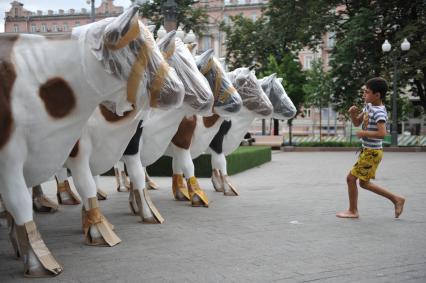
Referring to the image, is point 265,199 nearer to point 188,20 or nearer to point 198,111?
point 198,111

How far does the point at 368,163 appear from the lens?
7477mm

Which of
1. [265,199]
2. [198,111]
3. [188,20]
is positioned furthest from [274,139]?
[198,111]

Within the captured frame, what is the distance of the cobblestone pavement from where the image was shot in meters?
4.91

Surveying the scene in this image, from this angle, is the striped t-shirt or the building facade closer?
the striped t-shirt

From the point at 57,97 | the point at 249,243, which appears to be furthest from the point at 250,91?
the point at 57,97

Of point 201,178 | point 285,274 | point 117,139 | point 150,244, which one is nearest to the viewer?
point 285,274

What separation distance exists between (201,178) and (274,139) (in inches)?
665

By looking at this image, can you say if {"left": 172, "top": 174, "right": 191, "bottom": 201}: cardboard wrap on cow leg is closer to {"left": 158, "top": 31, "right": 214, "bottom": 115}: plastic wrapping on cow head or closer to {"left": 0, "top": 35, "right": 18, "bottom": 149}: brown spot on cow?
{"left": 158, "top": 31, "right": 214, "bottom": 115}: plastic wrapping on cow head

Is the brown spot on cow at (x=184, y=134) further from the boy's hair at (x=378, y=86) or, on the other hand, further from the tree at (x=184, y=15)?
the tree at (x=184, y=15)

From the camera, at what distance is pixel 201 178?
14.5 meters

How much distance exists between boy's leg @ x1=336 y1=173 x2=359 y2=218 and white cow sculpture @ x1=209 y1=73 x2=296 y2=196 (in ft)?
10.4


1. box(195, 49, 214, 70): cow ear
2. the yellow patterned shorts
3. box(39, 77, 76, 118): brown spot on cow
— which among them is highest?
box(195, 49, 214, 70): cow ear

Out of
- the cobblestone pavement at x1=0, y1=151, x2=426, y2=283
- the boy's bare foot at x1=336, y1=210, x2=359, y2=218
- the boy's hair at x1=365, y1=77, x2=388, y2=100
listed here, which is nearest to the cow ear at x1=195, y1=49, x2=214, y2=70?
the cobblestone pavement at x1=0, y1=151, x2=426, y2=283

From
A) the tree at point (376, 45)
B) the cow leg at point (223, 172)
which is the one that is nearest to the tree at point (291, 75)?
the tree at point (376, 45)
